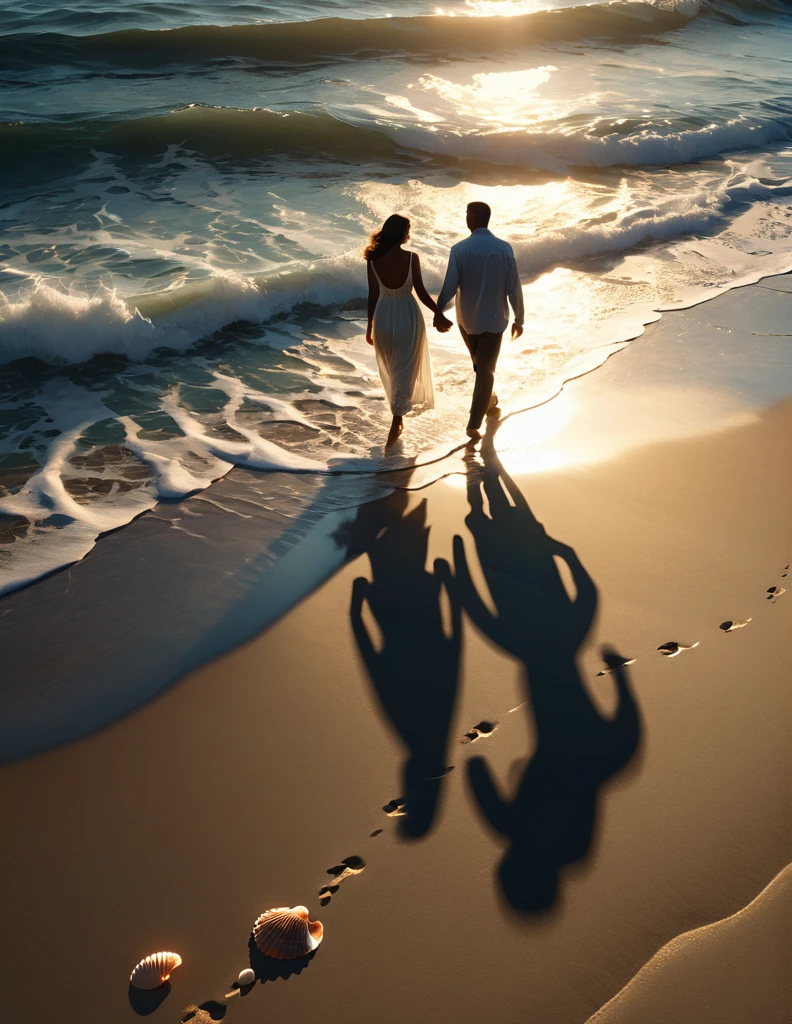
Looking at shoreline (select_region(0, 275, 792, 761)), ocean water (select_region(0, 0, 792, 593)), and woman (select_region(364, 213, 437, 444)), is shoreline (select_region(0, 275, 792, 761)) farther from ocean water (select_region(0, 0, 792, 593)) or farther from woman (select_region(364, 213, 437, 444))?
woman (select_region(364, 213, 437, 444))

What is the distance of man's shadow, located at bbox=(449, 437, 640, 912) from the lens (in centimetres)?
313

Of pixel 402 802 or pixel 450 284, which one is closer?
pixel 402 802

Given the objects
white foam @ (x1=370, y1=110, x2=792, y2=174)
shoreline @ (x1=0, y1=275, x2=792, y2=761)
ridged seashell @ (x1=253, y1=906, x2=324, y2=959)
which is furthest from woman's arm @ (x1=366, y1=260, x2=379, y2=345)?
white foam @ (x1=370, y1=110, x2=792, y2=174)

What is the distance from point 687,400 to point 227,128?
11.3m

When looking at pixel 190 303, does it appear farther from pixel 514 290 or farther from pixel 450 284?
pixel 514 290

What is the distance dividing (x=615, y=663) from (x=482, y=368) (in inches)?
119

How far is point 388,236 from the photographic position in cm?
567

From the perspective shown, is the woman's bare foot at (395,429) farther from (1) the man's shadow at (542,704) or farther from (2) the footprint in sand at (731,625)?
(2) the footprint in sand at (731,625)

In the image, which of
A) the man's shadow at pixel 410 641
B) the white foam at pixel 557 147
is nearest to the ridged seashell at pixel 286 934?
the man's shadow at pixel 410 641

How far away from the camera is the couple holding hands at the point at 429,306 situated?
5.89 meters

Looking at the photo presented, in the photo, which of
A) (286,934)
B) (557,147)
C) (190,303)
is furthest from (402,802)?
(557,147)

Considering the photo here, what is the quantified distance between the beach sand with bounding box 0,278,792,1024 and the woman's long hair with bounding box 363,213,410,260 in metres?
1.83

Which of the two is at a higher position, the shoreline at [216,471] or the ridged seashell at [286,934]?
the shoreline at [216,471]

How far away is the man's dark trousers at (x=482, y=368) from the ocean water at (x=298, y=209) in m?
0.29
